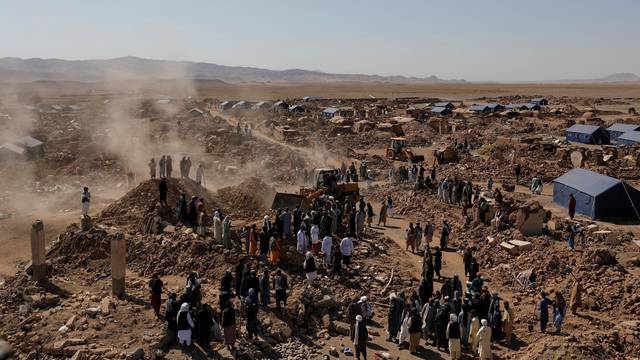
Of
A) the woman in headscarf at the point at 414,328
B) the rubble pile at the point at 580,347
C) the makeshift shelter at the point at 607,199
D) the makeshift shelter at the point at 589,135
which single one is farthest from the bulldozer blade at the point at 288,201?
the makeshift shelter at the point at 589,135

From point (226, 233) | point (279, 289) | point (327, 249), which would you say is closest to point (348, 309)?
point (279, 289)

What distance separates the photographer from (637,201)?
2036cm

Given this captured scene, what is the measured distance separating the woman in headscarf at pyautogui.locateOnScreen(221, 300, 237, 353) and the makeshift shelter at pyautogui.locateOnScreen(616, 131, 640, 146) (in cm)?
3565

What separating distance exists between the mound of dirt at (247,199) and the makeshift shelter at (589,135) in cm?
2902

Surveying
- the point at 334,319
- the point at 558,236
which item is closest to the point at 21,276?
the point at 334,319

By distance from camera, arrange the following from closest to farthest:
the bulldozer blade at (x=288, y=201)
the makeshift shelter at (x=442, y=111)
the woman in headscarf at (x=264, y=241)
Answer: the woman in headscarf at (x=264, y=241)
the bulldozer blade at (x=288, y=201)
the makeshift shelter at (x=442, y=111)

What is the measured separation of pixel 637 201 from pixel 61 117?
175 ft

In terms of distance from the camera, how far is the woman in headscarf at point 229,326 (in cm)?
1036

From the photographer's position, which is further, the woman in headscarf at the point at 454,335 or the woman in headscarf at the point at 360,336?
the woman in headscarf at the point at 454,335

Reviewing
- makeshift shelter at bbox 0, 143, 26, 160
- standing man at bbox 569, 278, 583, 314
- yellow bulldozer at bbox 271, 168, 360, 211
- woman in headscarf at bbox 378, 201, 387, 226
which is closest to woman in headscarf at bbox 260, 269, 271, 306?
yellow bulldozer at bbox 271, 168, 360, 211

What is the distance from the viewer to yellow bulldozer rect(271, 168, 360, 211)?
19.5 m

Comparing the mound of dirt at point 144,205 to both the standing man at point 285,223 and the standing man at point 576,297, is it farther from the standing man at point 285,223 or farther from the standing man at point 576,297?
the standing man at point 576,297

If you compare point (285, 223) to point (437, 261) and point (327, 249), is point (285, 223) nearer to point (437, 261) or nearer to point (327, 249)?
point (327, 249)

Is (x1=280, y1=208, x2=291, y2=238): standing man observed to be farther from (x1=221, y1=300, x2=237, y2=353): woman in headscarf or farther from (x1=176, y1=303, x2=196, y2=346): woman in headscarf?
(x1=176, y1=303, x2=196, y2=346): woman in headscarf
